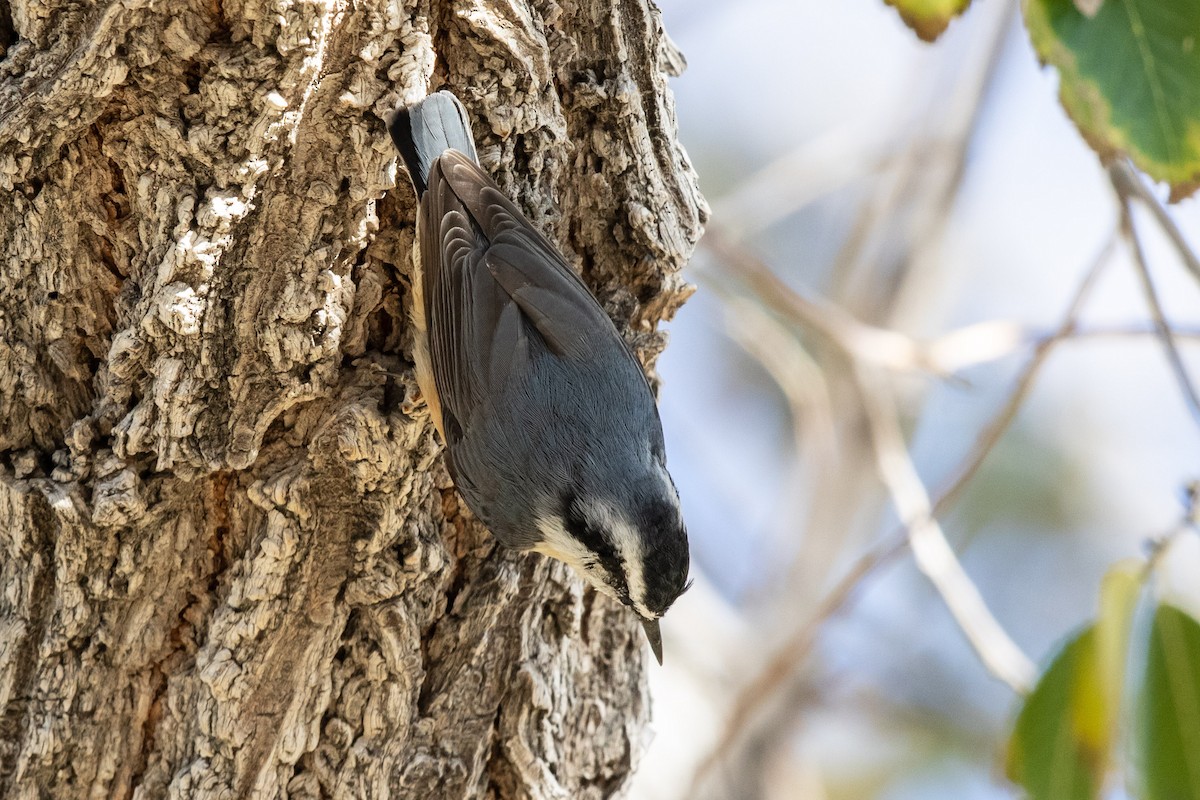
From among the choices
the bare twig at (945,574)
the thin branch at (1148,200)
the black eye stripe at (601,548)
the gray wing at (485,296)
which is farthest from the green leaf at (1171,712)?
the gray wing at (485,296)

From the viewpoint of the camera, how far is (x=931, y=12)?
71.1 inches

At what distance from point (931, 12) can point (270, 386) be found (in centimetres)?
134

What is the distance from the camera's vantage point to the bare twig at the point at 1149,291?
202cm

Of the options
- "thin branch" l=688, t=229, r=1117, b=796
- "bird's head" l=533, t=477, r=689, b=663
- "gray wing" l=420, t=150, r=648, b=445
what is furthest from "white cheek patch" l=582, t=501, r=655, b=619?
"thin branch" l=688, t=229, r=1117, b=796

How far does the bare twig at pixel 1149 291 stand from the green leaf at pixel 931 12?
0.50m

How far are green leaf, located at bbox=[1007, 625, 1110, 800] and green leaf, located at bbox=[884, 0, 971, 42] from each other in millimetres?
1350

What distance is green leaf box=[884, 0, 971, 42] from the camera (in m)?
1.80

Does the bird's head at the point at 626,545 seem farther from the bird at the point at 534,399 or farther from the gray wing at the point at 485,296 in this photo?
the gray wing at the point at 485,296

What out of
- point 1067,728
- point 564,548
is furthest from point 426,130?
point 1067,728

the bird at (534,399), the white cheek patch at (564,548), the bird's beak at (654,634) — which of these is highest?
the bird at (534,399)

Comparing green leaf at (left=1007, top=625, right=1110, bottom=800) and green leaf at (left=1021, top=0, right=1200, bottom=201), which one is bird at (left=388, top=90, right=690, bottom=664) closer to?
green leaf at (left=1007, top=625, right=1110, bottom=800)

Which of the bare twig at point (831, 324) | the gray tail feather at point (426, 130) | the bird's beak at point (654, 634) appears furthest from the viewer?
the bare twig at point (831, 324)

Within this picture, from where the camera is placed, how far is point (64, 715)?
6.78 feet

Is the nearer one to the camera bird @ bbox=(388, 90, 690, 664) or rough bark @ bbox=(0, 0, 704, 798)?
rough bark @ bbox=(0, 0, 704, 798)
